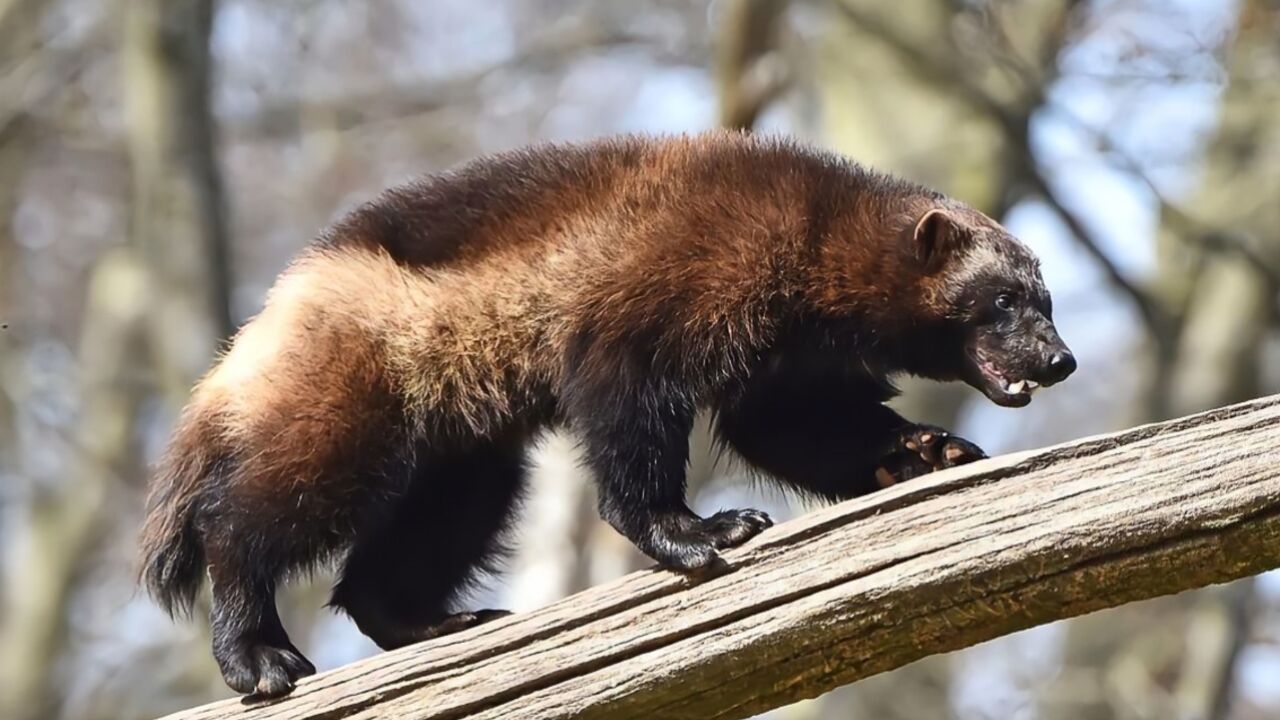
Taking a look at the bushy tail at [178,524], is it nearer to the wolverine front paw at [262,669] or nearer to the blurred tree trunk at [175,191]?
the wolverine front paw at [262,669]

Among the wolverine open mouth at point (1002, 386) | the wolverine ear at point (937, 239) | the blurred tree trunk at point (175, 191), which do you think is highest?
the blurred tree trunk at point (175, 191)

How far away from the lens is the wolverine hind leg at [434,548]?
532cm

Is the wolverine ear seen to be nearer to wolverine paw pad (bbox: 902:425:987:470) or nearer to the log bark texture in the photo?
wolverine paw pad (bbox: 902:425:987:470)

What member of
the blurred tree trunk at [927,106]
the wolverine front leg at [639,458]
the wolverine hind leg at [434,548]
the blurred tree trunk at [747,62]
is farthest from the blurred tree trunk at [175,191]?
the blurred tree trunk at [927,106]

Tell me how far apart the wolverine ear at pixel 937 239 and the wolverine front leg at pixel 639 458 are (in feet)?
3.08

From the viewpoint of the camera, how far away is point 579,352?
4.85 m

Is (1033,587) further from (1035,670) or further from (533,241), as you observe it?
(1035,670)

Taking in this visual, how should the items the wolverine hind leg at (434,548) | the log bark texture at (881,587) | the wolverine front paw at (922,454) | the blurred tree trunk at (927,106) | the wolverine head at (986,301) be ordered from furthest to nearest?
the blurred tree trunk at (927,106) → the wolverine hind leg at (434,548) → the wolverine head at (986,301) → the wolverine front paw at (922,454) → the log bark texture at (881,587)

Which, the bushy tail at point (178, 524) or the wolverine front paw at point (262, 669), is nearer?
the wolverine front paw at point (262, 669)

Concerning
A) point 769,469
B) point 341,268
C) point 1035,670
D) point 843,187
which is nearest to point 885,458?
point 769,469

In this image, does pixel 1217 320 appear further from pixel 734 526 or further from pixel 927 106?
pixel 734 526

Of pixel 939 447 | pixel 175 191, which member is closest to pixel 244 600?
pixel 939 447

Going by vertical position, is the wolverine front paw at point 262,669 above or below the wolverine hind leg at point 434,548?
below

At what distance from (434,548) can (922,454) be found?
1.72 meters
